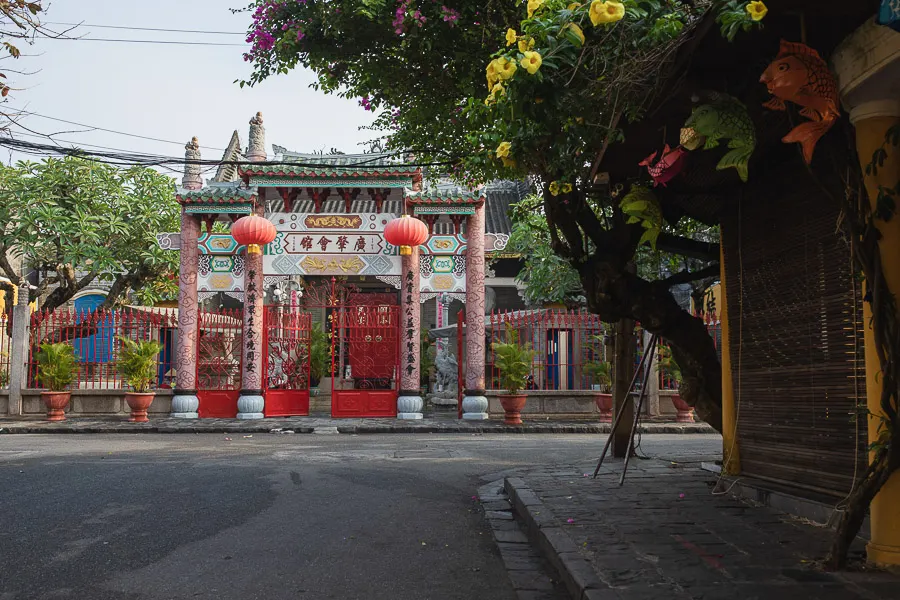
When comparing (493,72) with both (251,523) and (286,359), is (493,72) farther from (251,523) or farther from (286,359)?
(286,359)

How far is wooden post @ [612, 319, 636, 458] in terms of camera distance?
29.2 ft

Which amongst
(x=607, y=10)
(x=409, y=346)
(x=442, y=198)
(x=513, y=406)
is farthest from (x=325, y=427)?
(x=607, y=10)

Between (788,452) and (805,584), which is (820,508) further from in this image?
(805,584)

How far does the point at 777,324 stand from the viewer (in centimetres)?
578

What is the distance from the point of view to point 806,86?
3.94 metres

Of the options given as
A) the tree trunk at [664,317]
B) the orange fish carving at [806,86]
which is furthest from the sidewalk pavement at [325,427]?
the orange fish carving at [806,86]

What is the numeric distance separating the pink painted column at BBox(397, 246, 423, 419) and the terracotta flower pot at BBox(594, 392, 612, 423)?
371 cm

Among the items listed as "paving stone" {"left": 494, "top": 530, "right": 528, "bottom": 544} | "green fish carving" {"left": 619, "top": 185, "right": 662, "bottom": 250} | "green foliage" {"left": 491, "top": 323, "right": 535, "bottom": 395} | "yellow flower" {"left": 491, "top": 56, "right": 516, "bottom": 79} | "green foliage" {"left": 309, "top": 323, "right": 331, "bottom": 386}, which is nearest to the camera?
"yellow flower" {"left": 491, "top": 56, "right": 516, "bottom": 79}

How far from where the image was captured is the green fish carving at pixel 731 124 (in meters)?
4.50

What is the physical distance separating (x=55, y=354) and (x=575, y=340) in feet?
35.1

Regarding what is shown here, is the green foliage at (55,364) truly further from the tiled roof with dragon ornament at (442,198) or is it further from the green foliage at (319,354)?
the tiled roof with dragon ornament at (442,198)

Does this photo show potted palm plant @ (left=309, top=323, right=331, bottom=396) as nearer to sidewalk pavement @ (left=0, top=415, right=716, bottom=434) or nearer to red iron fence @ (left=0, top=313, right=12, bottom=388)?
sidewalk pavement @ (left=0, top=415, right=716, bottom=434)

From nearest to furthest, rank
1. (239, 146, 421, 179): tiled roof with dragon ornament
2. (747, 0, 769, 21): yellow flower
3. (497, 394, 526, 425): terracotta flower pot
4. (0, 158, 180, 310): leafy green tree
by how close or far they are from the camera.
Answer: (747, 0, 769, 21): yellow flower → (497, 394, 526, 425): terracotta flower pot → (239, 146, 421, 179): tiled roof with dragon ornament → (0, 158, 180, 310): leafy green tree

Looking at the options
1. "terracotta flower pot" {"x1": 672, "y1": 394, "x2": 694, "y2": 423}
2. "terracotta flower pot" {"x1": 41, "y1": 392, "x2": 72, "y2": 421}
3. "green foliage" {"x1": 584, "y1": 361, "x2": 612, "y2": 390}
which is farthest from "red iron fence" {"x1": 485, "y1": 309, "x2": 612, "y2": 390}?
"terracotta flower pot" {"x1": 41, "y1": 392, "x2": 72, "y2": 421}
